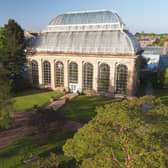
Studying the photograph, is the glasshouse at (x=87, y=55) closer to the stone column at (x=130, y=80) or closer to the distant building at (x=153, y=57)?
the stone column at (x=130, y=80)

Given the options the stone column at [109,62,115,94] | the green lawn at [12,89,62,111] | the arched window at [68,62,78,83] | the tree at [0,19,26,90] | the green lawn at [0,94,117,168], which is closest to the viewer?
the green lawn at [0,94,117,168]

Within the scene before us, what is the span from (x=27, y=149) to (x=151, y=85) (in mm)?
55781

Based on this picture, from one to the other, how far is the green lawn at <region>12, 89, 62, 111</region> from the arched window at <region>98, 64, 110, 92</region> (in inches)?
508

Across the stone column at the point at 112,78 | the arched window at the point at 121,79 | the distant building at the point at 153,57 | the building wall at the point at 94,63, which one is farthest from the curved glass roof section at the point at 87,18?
the distant building at the point at 153,57

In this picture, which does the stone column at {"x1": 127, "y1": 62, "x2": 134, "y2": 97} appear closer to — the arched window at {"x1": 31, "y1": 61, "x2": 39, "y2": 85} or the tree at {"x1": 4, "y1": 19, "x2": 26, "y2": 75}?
the arched window at {"x1": 31, "y1": 61, "x2": 39, "y2": 85}

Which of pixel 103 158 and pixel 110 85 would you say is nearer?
pixel 103 158

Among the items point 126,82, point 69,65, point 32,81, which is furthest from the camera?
point 32,81

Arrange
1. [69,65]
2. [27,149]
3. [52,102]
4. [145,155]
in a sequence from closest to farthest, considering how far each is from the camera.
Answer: [145,155]
[27,149]
[52,102]
[69,65]

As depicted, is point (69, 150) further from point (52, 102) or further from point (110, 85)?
point (110, 85)

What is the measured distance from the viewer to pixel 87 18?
212 feet

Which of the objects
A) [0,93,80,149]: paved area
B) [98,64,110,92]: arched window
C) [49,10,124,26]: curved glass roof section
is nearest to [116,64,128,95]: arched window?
[98,64,110,92]: arched window

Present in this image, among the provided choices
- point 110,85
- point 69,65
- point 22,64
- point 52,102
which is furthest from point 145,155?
point 22,64

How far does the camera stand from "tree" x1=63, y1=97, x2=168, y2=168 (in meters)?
13.6

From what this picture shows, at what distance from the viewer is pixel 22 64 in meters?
65.9
